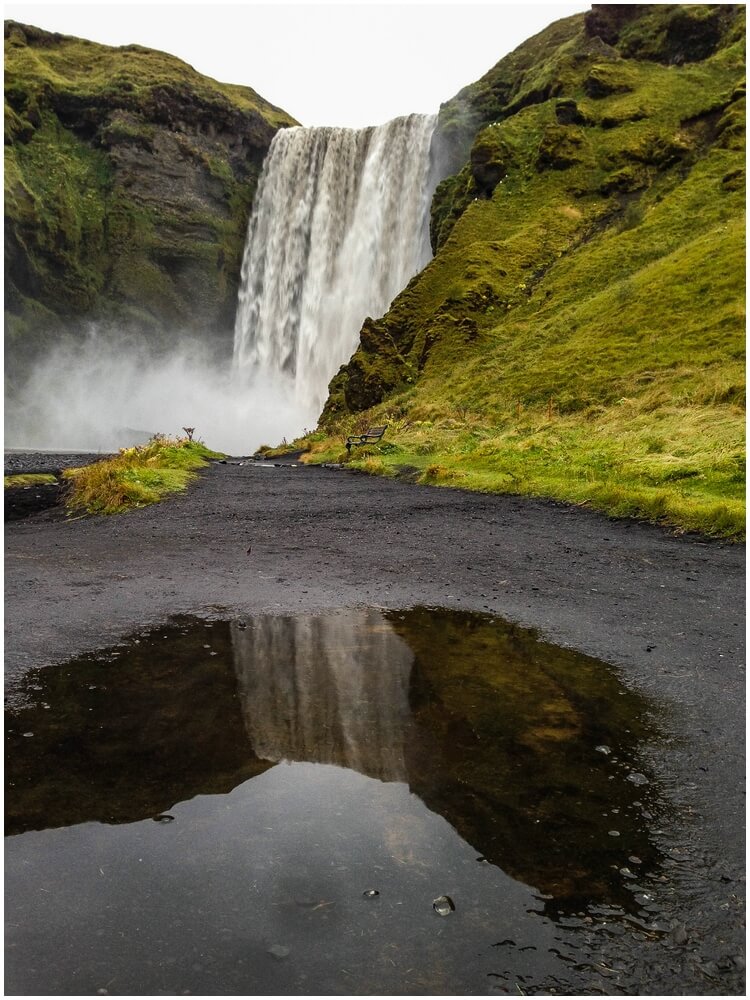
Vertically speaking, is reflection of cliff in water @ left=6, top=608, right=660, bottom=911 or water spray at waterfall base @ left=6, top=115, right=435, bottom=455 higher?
water spray at waterfall base @ left=6, top=115, right=435, bottom=455

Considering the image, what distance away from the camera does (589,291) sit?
116 feet

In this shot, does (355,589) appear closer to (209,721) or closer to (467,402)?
(209,721)

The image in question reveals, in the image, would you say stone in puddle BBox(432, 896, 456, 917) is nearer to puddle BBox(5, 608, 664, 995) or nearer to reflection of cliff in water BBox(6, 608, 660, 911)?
puddle BBox(5, 608, 664, 995)

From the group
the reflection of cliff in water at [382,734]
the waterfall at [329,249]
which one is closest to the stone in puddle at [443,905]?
the reflection of cliff in water at [382,734]

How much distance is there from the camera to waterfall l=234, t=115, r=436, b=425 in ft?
172

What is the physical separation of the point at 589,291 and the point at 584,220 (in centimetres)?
1067

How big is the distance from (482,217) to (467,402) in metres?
21.6

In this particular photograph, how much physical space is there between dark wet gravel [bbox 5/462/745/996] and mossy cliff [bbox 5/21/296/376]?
62491mm

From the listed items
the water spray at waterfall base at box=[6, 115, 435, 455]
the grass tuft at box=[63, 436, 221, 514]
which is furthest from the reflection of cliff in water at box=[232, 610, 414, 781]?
the water spray at waterfall base at box=[6, 115, 435, 455]

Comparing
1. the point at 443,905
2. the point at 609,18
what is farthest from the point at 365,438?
the point at 609,18

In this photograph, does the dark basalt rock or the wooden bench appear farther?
the dark basalt rock

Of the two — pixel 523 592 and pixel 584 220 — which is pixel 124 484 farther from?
pixel 584 220

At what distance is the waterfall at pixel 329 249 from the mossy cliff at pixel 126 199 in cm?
1191

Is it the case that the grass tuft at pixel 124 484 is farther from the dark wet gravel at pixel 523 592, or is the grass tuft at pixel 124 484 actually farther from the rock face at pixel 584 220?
the rock face at pixel 584 220
